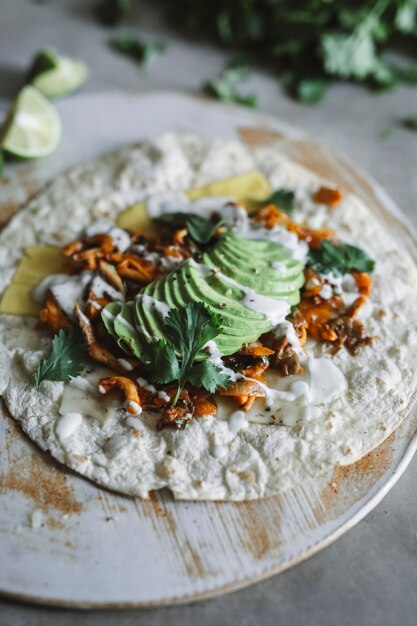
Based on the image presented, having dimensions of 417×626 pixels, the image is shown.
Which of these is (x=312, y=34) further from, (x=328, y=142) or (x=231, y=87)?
(x=328, y=142)

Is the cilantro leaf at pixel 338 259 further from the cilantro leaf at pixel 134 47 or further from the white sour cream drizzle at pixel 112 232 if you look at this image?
the cilantro leaf at pixel 134 47

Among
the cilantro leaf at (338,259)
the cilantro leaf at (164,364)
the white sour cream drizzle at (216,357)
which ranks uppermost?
the cilantro leaf at (338,259)

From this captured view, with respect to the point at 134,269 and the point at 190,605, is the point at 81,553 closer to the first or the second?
the point at 190,605

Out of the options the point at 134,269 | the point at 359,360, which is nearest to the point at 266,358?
the point at 359,360

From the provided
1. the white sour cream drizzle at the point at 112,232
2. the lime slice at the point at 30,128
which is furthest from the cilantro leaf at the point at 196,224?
the lime slice at the point at 30,128

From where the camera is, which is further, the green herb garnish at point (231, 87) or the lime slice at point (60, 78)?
the green herb garnish at point (231, 87)

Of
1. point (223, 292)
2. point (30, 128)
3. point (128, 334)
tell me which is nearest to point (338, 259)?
point (223, 292)

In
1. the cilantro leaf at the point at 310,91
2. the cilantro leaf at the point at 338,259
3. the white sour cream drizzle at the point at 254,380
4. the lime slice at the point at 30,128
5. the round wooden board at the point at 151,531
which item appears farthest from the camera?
the cilantro leaf at the point at 310,91
